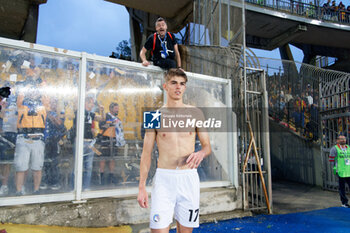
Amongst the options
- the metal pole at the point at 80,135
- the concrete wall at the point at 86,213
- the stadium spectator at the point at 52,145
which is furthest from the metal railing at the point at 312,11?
the stadium spectator at the point at 52,145

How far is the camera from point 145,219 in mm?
4098

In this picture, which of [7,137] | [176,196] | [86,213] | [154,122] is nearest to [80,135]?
[7,137]

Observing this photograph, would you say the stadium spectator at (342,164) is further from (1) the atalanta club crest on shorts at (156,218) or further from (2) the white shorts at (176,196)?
(1) the atalanta club crest on shorts at (156,218)

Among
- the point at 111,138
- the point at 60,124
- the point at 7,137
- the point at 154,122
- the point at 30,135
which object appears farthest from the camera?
the point at 111,138

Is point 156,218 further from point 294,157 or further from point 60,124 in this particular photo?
point 294,157

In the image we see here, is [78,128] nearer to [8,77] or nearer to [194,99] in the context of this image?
[8,77]

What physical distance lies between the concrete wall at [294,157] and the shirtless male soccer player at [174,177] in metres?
8.52

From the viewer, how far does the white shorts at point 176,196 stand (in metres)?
2.35

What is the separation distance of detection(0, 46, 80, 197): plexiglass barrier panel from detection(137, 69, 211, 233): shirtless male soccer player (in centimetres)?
182

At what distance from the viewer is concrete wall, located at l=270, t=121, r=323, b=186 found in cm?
937

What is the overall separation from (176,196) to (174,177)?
19 cm

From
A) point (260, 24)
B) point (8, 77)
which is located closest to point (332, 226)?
point (8, 77)

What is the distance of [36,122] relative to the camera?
3.56m

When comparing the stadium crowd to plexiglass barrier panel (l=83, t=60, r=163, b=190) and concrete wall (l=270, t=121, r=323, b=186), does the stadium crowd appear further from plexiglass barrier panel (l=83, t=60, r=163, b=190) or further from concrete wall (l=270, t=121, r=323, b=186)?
concrete wall (l=270, t=121, r=323, b=186)
